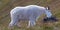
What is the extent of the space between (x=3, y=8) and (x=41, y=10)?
13.9 meters

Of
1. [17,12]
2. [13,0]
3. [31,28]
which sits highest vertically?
[13,0]

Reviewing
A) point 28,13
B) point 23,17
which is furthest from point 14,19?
point 28,13

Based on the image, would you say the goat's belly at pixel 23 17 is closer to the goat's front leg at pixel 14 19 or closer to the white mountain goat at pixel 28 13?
the white mountain goat at pixel 28 13

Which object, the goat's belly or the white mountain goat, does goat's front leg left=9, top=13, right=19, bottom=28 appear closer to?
the white mountain goat

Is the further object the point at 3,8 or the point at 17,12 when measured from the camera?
the point at 3,8

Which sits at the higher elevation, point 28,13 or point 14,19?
point 28,13

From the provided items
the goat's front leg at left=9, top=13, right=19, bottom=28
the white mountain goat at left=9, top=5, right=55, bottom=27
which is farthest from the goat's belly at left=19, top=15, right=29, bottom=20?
the goat's front leg at left=9, top=13, right=19, bottom=28

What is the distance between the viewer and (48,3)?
19.6 metres

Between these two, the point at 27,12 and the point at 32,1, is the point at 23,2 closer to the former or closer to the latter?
the point at 32,1

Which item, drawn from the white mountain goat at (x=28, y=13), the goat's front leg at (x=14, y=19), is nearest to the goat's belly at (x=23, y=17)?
the white mountain goat at (x=28, y=13)

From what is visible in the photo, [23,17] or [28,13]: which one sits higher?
[28,13]

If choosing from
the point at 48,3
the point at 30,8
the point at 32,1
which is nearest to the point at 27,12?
the point at 30,8

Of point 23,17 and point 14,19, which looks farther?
point 14,19

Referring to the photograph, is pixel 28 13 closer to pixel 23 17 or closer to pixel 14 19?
pixel 23 17
